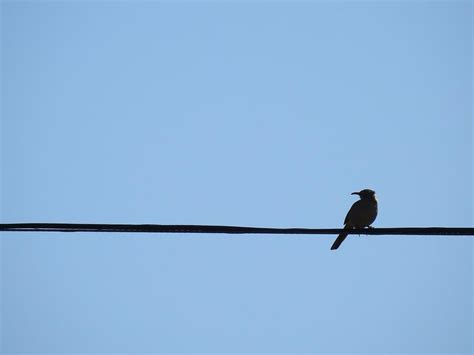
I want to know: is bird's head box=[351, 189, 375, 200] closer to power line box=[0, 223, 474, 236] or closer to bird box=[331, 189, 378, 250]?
bird box=[331, 189, 378, 250]

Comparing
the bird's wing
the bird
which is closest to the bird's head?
the bird

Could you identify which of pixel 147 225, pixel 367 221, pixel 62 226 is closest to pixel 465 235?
pixel 147 225

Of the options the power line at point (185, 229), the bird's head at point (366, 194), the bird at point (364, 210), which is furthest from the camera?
the bird's head at point (366, 194)

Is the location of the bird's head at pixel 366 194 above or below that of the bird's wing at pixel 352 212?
above

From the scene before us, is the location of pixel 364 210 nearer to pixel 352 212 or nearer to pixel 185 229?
pixel 352 212

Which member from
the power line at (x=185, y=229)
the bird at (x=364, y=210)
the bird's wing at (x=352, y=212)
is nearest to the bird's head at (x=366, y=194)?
the bird at (x=364, y=210)

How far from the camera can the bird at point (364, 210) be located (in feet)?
36.6

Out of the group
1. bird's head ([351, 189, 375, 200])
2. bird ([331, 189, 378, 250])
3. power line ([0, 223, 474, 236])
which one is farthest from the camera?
bird's head ([351, 189, 375, 200])

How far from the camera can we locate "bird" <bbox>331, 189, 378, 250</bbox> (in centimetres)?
1116

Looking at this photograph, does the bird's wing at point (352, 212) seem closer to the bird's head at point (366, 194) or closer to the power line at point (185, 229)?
the bird's head at point (366, 194)

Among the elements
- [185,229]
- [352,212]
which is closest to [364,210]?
[352,212]

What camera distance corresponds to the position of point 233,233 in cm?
532

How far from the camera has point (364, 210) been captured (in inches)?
441

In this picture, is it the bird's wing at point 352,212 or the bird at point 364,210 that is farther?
the bird's wing at point 352,212
